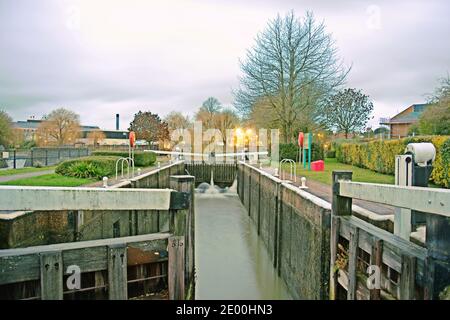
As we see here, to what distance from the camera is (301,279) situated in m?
6.81

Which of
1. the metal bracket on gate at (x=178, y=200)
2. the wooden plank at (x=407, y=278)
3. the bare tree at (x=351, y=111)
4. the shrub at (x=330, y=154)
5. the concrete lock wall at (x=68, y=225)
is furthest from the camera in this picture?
the bare tree at (x=351, y=111)

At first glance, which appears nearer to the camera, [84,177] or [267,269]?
[267,269]

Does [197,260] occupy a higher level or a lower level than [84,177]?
lower

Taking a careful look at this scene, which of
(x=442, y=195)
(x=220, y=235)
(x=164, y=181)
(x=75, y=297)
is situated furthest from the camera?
(x=164, y=181)

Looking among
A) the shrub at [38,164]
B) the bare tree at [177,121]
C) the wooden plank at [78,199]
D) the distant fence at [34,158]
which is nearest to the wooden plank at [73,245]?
the wooden plank at [78,199]

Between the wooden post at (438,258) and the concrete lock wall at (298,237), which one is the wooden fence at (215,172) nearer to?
the concrete lock wall at (298,237)

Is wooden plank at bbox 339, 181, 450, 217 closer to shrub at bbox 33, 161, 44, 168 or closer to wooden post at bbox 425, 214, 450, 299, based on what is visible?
wooden post at bbox 425, 214, 450, 299

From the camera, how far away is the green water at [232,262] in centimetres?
822

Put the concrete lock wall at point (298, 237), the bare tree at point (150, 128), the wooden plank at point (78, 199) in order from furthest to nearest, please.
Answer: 1. the bare tree at point (150, 128)
2. the concrete lock wall at point (298, 237)
3. the wooden plank at point (78, 199)

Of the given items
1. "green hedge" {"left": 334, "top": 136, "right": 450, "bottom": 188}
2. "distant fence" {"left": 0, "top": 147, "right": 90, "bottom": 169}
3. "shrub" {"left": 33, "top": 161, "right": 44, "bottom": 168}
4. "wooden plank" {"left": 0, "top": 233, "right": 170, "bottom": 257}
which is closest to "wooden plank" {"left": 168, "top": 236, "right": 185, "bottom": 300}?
"wooden plank" {"left": 0, "top": 233, "right": 170, "bottom": 257}

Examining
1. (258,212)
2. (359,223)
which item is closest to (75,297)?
(359,223)

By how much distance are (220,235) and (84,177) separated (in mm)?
5658

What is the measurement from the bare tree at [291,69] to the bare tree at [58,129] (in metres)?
33.2

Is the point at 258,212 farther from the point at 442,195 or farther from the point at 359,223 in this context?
the point at 442,195
